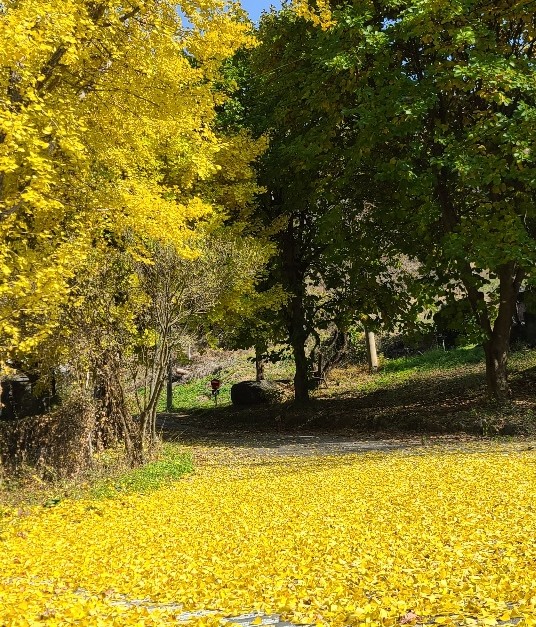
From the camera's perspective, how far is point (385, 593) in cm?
391

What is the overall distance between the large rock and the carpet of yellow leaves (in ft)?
40.2

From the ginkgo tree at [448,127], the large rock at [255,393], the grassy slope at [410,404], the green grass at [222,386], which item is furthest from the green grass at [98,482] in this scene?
the green grass at [222,386]

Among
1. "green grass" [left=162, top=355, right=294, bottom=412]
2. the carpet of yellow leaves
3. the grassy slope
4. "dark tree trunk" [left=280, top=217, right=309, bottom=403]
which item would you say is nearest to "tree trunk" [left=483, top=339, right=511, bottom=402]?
the grassy slope

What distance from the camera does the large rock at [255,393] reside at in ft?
71.1

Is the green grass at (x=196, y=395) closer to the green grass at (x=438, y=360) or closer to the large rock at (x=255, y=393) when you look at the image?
the large rock at (x=255, y=393)

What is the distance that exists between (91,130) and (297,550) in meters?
7.00

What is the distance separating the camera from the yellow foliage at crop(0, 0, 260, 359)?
7.77 metres

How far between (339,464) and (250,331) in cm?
701

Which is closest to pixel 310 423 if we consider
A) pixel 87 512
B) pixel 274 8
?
pixel 87 512

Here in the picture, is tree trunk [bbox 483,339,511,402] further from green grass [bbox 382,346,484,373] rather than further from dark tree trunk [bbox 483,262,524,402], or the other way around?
green grass [bbox 382,346,484,373]

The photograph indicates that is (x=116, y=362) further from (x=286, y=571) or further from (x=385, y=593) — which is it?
(x=385, y=593)

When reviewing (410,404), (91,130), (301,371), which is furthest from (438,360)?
(91,130)

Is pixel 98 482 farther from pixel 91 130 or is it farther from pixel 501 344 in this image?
pixel 501 344

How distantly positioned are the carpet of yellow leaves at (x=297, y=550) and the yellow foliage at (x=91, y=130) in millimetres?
2568
